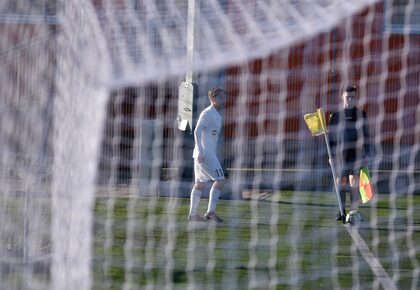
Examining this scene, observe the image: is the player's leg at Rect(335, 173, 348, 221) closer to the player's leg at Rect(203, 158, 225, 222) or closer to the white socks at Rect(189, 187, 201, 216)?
the player's leg at Rect(203, 158, 225, 222)

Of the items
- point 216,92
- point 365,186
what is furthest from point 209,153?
point 365,186

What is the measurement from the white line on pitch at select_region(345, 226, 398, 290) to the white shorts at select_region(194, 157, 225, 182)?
140cm

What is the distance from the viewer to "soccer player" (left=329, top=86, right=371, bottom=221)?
990cm

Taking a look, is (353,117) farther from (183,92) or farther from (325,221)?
(183,92)

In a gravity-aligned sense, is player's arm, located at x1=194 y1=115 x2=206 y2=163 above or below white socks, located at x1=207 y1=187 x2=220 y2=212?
above

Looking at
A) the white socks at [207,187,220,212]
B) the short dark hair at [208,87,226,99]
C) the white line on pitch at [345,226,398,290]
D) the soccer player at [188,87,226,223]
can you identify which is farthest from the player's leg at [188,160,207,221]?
the white line on pitch at [345,226,398,290]

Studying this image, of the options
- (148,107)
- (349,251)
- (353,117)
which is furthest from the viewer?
(148,107)

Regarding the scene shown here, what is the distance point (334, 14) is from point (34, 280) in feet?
8.39

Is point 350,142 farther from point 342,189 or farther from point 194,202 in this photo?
point 194,202

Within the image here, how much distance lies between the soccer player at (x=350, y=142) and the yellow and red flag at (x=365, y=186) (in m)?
0.23

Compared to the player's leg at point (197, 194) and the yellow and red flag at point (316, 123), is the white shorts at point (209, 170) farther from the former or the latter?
the yellow and red flag at point (316, 123)

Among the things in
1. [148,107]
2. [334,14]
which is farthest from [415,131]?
[334,14]

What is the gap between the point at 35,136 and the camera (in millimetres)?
6293

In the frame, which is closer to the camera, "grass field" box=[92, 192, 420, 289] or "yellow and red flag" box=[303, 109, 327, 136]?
"grass field" box=[92, 192, 420, 289]
